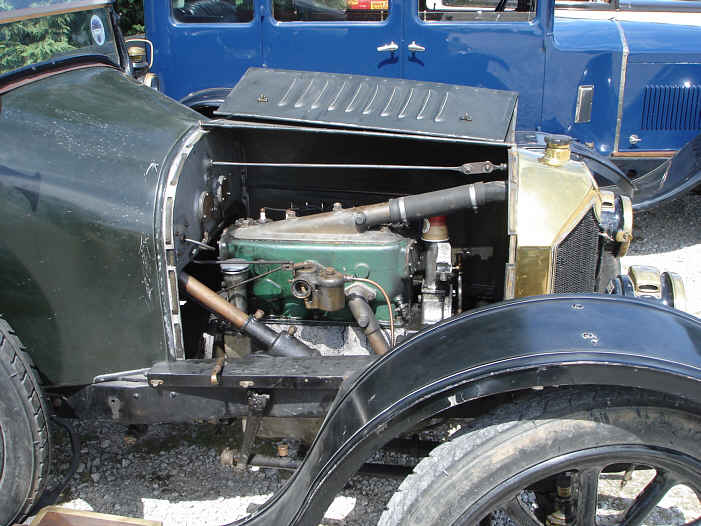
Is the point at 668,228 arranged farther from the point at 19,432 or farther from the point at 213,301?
the point at 19,432

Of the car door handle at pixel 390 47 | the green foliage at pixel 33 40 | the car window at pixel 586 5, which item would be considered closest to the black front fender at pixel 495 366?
the green foliage at pixel 33 40

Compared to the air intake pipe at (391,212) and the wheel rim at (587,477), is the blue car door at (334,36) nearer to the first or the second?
the air intake pipe at (391,212)

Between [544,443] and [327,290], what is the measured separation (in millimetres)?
892

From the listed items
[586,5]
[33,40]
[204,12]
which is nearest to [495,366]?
[33,40]

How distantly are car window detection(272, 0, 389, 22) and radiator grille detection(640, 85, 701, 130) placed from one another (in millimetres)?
2341

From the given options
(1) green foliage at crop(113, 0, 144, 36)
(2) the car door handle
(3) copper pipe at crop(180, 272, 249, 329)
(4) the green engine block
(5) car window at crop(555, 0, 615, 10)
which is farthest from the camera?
(1) green foliage at crop(113, 0, 144, 36)

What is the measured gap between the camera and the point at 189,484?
2.63m

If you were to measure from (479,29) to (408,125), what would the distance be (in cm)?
325

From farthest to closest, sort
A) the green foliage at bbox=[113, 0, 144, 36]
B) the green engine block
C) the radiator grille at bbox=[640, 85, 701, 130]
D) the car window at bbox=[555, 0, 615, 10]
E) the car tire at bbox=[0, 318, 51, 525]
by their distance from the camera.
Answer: the green foliage at bbox=[113, 0, 144, 36], the car window at bbox=[555, 0, 615, 10], the radiator grille at bbox=[640, 85, 701, 130], the green engine block, the car tire at bbox=[0, 318, 51, 525]

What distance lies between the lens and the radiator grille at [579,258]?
7.27 ft

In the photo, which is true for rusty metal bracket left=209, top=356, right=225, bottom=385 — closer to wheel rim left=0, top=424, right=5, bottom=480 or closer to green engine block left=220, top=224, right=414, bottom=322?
green engine block left=220, top=224, right=414, bottom=322

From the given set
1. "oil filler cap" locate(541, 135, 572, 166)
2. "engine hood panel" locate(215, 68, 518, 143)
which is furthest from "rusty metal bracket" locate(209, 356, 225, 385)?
"oil filler cap" locate(541, 135, 572, 166)

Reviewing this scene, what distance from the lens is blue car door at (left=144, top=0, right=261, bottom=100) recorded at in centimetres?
540

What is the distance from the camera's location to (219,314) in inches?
85.6
